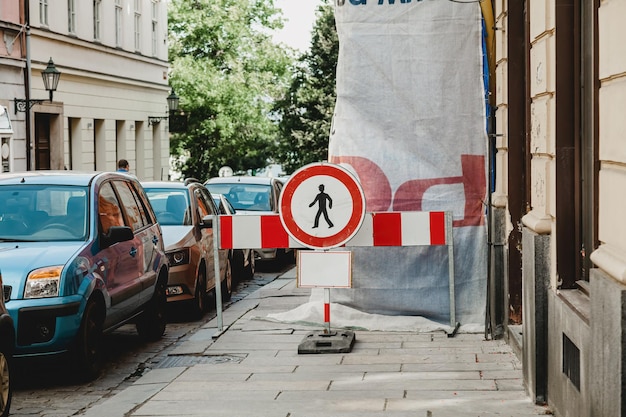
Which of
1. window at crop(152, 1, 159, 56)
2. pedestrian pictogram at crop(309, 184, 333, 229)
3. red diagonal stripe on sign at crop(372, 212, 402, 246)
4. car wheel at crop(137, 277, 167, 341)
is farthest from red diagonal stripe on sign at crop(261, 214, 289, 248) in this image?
window at crop(152, 1, 159, 56)

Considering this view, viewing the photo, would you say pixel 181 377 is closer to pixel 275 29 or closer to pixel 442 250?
pixel 442 250

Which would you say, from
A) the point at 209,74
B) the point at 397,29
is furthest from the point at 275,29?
the point at 397,29

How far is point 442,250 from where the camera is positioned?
10.7 m

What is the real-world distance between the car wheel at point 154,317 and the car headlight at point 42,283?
245cm

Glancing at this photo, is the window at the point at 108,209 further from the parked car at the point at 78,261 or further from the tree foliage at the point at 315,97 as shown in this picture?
the tree foliage at the point at 315,97

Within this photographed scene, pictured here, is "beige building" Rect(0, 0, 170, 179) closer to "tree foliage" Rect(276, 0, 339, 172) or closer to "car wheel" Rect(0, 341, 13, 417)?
"tree foliage" Rect(276, 0, 339, 172)

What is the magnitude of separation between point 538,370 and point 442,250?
3739mm

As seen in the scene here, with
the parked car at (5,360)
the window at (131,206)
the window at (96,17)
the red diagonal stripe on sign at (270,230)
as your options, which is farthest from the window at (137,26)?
the parked car at (5,360)

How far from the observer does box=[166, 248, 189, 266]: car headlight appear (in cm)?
1307

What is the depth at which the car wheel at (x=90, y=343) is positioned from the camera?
881cm

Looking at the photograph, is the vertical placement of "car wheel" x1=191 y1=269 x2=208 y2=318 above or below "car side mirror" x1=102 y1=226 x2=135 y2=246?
below

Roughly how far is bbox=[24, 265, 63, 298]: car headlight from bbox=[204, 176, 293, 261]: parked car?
11579 mm

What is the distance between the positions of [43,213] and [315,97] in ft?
141

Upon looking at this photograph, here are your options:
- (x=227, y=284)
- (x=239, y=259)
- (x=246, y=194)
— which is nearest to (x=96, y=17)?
(x=246, y=194)
